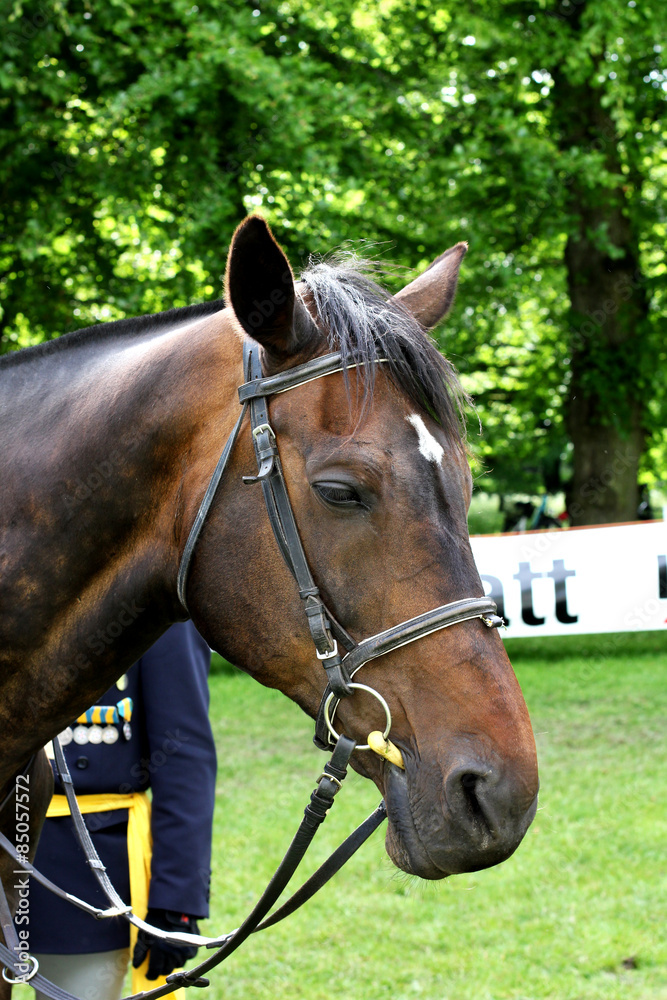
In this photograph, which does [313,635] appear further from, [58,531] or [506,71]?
[506,71]

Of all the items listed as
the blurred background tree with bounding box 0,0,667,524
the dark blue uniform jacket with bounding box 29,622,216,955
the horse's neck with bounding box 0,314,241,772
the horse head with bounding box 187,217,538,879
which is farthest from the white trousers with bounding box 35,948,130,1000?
the blurred background tree with bounding box 0,0,667,524

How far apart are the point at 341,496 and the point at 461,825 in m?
0.66

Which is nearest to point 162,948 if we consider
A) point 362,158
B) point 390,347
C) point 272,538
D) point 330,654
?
point 330,654

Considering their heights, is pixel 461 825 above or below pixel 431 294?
below

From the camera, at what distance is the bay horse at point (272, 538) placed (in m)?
1.62

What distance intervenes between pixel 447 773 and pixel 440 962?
357 cm

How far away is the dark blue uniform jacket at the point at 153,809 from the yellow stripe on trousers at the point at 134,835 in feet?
0.09

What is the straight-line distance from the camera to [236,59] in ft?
29.7

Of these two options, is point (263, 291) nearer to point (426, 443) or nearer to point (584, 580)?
point (426, 443)

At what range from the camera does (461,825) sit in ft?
5.14

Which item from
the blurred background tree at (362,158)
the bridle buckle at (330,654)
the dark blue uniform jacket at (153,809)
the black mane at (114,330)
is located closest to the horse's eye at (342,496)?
the bridle buckle at (330,654)

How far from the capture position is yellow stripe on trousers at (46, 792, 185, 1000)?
8.73 feet

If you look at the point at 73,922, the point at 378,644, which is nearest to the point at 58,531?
the point at 378,644

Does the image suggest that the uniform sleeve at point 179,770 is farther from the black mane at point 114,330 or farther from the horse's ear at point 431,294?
the horse's ear at point 431,294
